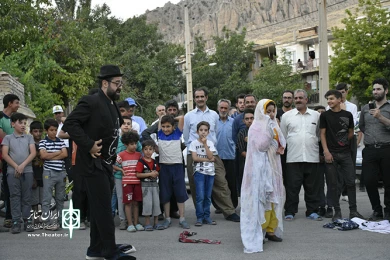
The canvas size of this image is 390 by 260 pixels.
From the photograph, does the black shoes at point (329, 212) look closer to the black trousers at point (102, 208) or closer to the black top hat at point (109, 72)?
the black trousers at point (102, 208)

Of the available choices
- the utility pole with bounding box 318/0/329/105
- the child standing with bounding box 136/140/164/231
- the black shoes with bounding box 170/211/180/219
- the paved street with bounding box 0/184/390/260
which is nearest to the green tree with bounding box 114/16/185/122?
the utility pole with bounding box 318/0/329/105

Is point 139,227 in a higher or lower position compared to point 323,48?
lower

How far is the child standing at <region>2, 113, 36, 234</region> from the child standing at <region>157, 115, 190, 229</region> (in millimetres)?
2037

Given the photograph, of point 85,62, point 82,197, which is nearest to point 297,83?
point 85,62

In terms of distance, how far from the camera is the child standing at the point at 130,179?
891 centimetres

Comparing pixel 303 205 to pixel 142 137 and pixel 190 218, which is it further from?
pixel 142 137

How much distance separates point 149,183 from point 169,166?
467 millimetres

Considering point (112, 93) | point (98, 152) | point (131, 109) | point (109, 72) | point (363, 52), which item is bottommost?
point (98, 152)

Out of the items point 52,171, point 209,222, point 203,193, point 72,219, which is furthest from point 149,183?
point 52,171

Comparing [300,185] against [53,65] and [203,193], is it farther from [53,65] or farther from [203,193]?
[53,65]

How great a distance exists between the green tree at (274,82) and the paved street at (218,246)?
34319mm

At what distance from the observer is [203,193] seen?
9.25 metres

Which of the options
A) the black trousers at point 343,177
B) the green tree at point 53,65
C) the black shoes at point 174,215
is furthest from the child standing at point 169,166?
the green tree at point 53,65

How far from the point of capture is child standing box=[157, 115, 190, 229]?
30.3 feet
